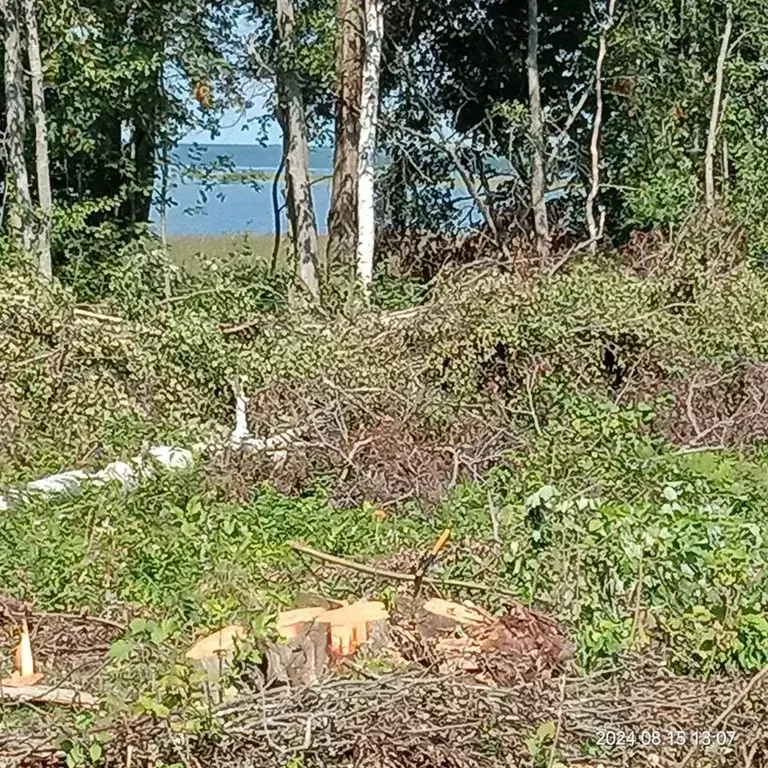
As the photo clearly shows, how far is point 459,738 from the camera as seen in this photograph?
407 centimetres

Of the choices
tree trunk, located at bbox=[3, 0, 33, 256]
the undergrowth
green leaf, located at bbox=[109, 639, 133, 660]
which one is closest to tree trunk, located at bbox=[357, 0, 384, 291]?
the undergrowth

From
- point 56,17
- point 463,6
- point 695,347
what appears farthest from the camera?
point 463,6

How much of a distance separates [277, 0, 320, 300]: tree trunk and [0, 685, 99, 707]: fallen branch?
1110 cm

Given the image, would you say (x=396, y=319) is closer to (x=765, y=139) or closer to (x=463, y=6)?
(x=765, y=139)

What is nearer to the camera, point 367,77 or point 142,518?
point 142,518

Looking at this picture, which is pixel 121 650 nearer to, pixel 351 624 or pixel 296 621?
pixel 296 621

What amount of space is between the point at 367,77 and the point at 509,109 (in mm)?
2624

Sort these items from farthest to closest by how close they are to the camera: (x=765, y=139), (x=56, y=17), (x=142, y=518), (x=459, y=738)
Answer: (x=765, y=139)
(x=56, y=17)
(x=142, y=518)
(x=459, y=738)

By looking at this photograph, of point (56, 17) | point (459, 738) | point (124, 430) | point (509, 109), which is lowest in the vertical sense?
point (124, 430)

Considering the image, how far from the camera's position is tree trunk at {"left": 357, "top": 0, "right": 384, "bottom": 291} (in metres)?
15.1

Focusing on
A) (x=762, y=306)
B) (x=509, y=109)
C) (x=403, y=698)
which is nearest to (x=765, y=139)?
Result: (x=509, y=109)

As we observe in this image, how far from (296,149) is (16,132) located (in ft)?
10.5

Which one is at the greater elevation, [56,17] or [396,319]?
[56,17]

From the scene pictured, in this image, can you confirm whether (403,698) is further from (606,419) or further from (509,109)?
(509,109)
